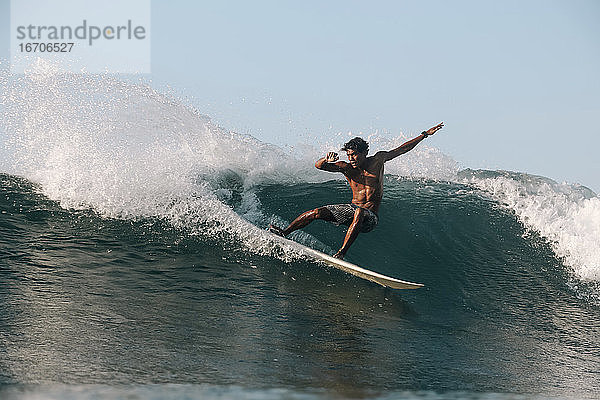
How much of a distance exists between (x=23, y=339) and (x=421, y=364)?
2.90 m

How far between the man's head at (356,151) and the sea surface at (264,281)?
1457 mm

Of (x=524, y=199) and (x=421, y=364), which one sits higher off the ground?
(x=524, y=199)

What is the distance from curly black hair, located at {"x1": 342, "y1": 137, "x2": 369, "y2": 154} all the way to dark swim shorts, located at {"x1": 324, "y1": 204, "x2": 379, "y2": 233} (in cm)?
65

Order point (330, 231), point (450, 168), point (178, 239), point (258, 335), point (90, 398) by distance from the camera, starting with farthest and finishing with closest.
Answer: point (450, 168), point (330, 231), point (178, 239), point (258, 335), point (90, 398)

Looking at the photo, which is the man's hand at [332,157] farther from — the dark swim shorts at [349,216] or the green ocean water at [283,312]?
the green ocean water at [283,312]

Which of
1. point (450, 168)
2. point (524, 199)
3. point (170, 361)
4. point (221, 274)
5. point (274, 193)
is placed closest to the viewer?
point (170, 361)

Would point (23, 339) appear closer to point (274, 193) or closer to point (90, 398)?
point (90, 398)

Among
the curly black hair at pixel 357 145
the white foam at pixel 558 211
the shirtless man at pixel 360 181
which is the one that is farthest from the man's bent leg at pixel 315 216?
the white foam at pixel 558 211

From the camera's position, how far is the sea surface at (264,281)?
3.80m

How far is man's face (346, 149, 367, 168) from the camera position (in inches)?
261

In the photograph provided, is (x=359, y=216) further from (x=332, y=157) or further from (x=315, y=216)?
(x=332, y=157)

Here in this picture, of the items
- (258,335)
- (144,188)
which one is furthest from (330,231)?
(258,335)

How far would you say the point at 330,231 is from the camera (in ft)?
28.6

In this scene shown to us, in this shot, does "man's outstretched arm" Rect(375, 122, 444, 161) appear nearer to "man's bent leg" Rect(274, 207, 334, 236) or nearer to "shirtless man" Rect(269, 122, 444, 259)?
"shirtless man" Rect(269, 122, 444, 259)
